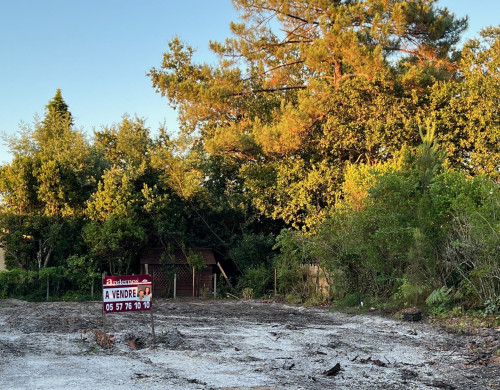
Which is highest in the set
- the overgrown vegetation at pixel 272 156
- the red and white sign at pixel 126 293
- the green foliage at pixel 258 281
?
the overgrown vegetation at pixel 272 156

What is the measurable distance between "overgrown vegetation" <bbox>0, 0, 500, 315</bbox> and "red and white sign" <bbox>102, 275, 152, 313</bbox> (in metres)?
8.62

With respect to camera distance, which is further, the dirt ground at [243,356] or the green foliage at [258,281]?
the green foliage at [258,281]

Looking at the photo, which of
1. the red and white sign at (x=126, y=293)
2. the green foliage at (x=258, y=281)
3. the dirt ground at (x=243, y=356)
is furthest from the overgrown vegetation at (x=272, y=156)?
the red and white sign at (x=126, y=293)

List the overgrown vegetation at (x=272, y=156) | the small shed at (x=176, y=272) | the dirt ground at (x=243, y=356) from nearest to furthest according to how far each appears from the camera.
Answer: the dirt ground at (x=243, y=356) < the overgrown vegetation at (x=272, y=156) < the small shed at (x=176, y=272)

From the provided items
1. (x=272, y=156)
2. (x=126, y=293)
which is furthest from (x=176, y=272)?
(x=126, y=293)

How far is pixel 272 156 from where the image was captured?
79.7 ft

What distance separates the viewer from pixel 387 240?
14445mm

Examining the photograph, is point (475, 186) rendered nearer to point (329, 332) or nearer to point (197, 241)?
point (329, 332)

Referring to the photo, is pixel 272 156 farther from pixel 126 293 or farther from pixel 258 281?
pixel 126 293

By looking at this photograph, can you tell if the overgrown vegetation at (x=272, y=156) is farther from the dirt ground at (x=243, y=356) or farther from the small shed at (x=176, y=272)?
the dirt ground at (x=243, y=356)

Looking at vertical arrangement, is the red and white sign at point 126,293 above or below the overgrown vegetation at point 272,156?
below

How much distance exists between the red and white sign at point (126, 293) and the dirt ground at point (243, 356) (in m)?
0.59

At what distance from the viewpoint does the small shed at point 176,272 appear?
2395 cm

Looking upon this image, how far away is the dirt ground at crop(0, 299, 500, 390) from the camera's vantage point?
6.00 m
